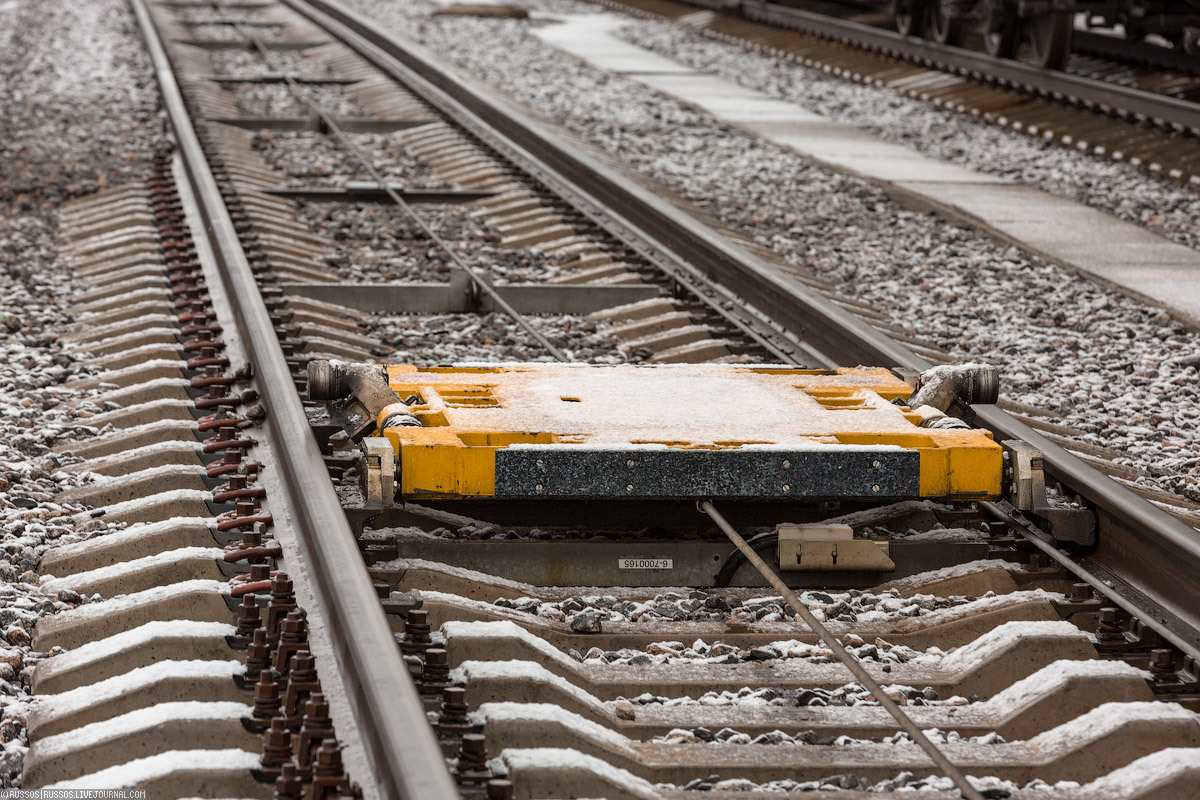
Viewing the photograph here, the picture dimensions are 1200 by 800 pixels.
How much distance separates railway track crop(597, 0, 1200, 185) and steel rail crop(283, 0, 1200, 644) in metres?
4.87

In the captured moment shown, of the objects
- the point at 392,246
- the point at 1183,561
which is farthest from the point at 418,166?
the point at 1183,561

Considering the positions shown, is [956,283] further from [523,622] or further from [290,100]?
[290,100]

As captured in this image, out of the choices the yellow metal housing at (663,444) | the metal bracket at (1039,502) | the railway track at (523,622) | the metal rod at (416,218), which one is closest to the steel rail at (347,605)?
the railway track at (523,622)

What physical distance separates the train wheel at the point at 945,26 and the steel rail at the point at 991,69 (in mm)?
232

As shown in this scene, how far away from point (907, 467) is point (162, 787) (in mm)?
2196

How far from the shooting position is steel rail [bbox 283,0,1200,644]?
4230 millimetres

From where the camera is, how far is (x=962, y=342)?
7.68 metres

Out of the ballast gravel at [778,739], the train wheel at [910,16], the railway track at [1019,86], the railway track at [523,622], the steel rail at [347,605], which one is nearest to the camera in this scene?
the steel rail at [347,605]

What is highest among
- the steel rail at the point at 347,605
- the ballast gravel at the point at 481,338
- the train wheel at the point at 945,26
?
the train wheel at the point at 945,26

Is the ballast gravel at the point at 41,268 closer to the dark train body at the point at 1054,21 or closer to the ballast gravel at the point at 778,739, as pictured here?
the ballast gravel at the point at 778,739

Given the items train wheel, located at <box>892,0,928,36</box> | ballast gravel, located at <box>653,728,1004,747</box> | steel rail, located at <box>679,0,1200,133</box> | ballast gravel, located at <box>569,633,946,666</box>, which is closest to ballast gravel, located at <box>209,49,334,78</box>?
steel rail, located at <box>679,0,1200,133</box>

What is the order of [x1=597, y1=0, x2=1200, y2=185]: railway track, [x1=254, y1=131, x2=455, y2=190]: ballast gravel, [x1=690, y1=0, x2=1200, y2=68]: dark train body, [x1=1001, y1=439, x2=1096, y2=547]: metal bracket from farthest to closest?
[x1=690, y1=0, x2=1200, y2=68]: dark train body, [x1=597, y1=0, x2=1200, y2=185]: railway track, [x1=254, y1=131, x2=455, y2=190]: ballast gravel, [x1=1001, y1=439, x2=1096, y2=547]: metal bracket

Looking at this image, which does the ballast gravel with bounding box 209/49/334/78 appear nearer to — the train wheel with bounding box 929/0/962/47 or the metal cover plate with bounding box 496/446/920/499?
the train wheel with bounding box 929/0/962/47

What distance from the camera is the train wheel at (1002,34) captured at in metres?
17.2
